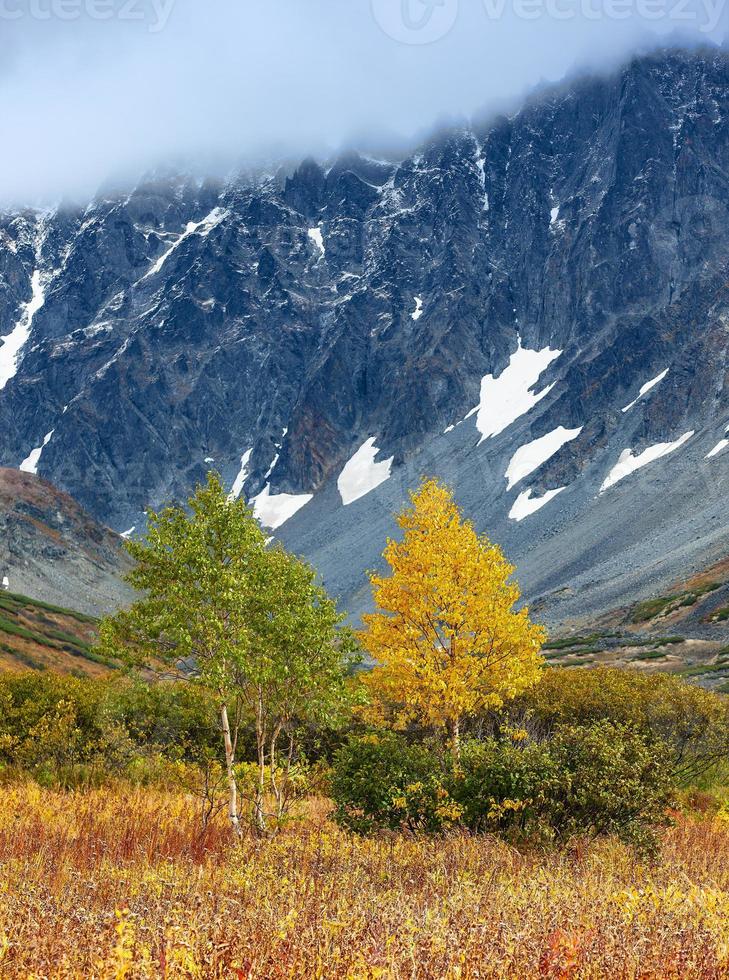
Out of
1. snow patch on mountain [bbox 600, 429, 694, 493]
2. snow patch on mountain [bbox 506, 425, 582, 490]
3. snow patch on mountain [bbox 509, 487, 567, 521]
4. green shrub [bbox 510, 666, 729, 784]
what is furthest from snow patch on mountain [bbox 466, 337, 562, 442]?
green shrub [bbox 510, 666, 729, 784]

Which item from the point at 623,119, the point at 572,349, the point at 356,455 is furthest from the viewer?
the point at 623,119

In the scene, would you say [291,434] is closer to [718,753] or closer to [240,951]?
[718,753]

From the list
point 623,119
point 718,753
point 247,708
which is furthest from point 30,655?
point 623,119

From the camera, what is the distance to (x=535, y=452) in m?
136

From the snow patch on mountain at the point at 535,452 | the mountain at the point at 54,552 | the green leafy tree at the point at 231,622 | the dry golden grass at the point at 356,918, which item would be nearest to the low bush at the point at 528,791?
the dry golden grass at the point at 356,918

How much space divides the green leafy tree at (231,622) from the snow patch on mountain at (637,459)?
342 feet

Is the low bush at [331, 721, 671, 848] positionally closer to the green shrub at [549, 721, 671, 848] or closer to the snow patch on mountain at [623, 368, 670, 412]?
the green shrub at [549, 721, 671, 848]

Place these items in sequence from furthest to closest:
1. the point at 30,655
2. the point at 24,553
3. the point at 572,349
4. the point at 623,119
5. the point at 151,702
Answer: the point at 623,119
the point at 572,349
the point at 24,553
the point at 30,655
the point at 151,702

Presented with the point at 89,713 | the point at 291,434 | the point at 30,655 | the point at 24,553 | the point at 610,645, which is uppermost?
the point at 291,434

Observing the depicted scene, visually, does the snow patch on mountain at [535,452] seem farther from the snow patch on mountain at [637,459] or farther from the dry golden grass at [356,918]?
the dry golden grass at [356,918]

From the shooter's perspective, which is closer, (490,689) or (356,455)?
(490,689)

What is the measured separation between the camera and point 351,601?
109938 mm

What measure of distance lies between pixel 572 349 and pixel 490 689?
162 meters

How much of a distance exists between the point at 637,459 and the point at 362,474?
224 ft
